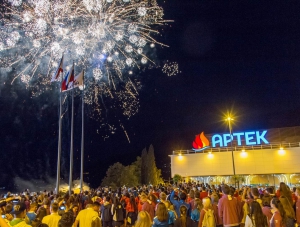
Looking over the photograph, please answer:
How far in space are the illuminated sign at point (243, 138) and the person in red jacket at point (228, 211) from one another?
25.7 meters

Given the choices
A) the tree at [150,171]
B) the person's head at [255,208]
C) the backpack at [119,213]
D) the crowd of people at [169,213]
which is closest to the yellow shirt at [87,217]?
the crowd of people at [169,213]

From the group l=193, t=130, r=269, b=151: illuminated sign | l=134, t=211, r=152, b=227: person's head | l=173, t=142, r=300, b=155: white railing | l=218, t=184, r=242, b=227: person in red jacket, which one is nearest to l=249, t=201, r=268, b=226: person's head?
l=218, t=184, r=242, b=227: person in red jacket

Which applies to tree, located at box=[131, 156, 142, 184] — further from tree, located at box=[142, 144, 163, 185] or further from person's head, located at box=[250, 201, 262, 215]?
person's head, located at box=[250, 201, 262, 215]

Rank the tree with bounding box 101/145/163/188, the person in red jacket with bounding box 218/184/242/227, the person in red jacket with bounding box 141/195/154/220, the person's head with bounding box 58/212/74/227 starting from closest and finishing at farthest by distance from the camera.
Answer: the person's head with bounding box 58/212/74/227
the person in red jacket with bounding box 218/184/242/227
the person in red jacket with bounding box 141/195/154/220
the tree with bounding box 101/145/163/188

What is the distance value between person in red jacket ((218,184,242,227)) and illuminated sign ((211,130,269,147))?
84.3ft

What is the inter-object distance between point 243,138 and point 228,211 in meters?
28.4

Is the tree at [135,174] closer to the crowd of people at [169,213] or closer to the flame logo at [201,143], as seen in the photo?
the flame logo at [201,143]

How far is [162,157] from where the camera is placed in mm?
70312

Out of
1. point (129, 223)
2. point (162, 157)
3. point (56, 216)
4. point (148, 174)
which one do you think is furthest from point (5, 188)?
point (56, 216)

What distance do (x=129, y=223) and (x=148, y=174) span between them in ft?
117

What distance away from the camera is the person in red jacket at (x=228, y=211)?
786cm

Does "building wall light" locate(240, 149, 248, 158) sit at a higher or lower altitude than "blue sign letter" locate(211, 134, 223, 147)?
lower

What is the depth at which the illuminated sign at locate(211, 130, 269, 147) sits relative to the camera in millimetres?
33750

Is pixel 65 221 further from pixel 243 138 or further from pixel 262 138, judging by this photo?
pixel 243 138
